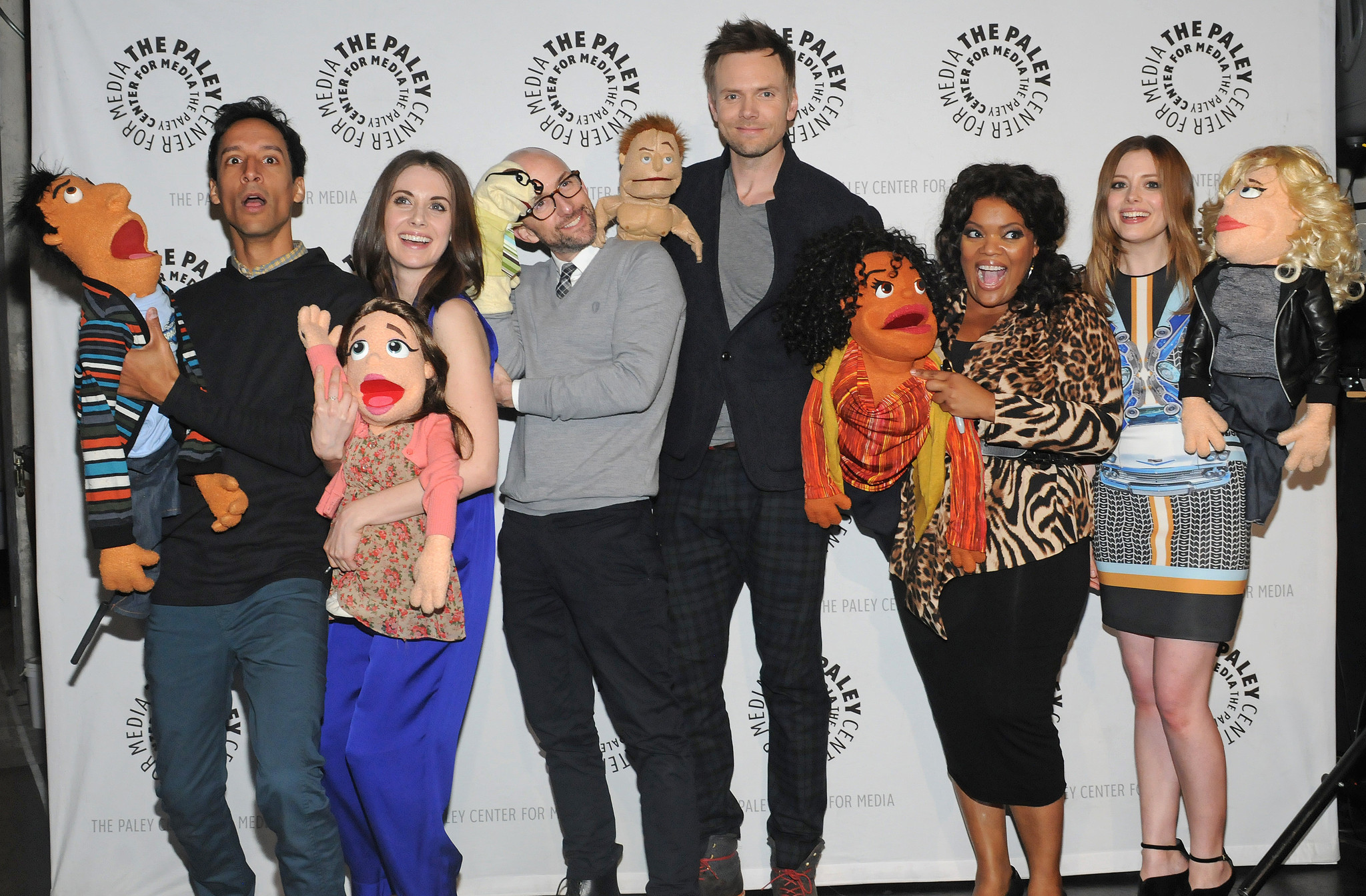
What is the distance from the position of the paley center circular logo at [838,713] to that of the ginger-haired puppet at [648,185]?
1531mm

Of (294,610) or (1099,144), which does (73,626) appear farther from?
(1099,144)

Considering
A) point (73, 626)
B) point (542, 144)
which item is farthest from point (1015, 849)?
point (73, 626)

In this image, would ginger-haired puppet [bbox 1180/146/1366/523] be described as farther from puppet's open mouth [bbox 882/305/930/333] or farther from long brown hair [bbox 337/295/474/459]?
long brown hair [bbox 337/295/474/459]

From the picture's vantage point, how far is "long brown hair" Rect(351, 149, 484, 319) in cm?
243

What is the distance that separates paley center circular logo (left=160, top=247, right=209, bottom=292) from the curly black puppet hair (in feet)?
6.12

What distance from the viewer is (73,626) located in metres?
3.14

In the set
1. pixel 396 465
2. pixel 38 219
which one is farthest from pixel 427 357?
pixel 38 219

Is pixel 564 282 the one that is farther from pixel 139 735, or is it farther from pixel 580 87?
pixel 139 735

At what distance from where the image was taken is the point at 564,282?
2633mm

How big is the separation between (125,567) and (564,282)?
1247 millimetres

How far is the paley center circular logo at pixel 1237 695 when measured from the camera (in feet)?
10.8

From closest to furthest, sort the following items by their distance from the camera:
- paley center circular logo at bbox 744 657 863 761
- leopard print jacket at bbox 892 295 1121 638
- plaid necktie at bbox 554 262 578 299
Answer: leopard print jacket at bbox 892 295 1121 638, plaid necktie at bbox 554 262 578 299, paley center circular logo at bbox 744 657 863 761

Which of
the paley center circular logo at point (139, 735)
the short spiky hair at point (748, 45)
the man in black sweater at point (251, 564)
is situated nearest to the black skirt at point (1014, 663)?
the short spiky hair at point (748, 45)

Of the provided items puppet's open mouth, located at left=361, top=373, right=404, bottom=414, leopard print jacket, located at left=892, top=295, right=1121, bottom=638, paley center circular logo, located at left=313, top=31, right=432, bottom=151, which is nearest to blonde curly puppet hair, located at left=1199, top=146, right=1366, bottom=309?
leopard print jacket, located at left=892, top=295, right=1121, bottom=638
